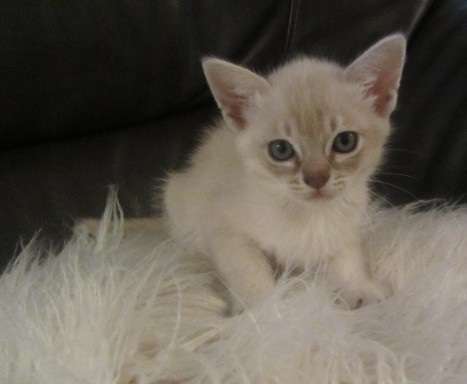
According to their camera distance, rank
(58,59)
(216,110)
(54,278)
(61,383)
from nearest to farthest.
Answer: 1. (61,383)
2. (54,278)
3. (58,59)
4. (216,110)

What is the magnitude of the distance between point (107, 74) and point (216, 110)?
0.26m

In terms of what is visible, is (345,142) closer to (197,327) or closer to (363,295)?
(363,295)

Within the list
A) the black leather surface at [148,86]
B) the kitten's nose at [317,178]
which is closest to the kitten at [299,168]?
the kitten's nose at [317,178]

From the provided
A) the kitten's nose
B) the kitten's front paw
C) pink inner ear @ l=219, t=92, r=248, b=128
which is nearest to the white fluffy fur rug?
the kitten's front paw

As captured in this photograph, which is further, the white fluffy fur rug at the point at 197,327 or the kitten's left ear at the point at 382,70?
the kitten's left ear at the point at 382,70

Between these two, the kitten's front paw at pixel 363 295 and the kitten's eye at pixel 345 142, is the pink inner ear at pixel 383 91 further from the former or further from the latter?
the kitten's front paw at pixel 363 295

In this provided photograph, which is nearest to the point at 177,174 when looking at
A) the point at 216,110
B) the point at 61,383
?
the point at 216,110

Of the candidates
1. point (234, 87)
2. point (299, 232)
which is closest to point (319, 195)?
point (299, 232)

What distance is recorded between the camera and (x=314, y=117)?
79cm

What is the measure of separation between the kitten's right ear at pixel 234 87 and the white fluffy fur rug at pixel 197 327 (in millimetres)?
258

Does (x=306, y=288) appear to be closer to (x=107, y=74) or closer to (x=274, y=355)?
(x=274, y=355)

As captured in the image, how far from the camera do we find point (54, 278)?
778 millimetres

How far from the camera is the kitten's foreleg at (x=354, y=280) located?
0.83m

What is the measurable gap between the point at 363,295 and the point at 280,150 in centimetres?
26
